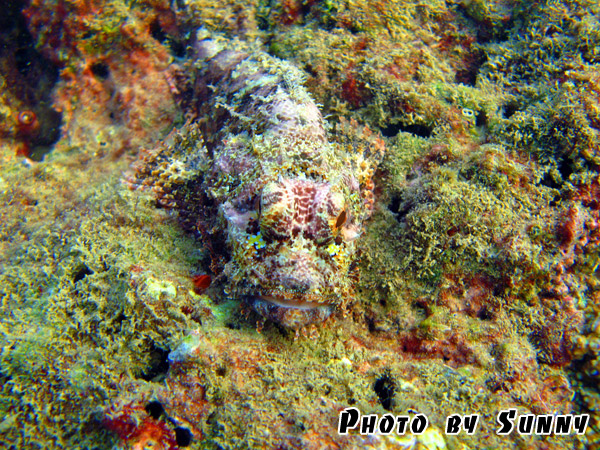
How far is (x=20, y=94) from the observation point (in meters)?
6.27

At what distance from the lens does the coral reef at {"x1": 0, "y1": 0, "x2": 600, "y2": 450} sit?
8.73 ft

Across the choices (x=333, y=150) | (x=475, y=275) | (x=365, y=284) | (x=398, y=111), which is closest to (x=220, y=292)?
(x=365, y=284)

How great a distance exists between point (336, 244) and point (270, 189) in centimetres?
79

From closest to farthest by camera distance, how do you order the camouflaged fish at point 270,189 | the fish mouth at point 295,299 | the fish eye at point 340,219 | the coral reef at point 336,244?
the coral reef at point 336,244, the fish mouth at point 295,299, the camouflaged fish at point 270,189, the fish eye at point 340,219

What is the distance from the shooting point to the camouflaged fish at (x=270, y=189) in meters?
2.92

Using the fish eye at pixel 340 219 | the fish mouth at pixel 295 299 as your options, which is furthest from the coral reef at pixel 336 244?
the fish mouth at pixel 295 299

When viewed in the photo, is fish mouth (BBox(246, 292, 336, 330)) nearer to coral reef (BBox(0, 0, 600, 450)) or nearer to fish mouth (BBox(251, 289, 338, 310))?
fish mouth (BBox(251, 289, 338, 310))

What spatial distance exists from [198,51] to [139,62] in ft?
3.84

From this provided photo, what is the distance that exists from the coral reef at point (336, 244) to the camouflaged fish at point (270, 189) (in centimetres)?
Result: 3

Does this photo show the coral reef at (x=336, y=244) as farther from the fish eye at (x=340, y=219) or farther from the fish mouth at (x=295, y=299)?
the fish mouth at (x=295, y=299)

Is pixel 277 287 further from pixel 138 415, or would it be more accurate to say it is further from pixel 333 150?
pixel 333 150

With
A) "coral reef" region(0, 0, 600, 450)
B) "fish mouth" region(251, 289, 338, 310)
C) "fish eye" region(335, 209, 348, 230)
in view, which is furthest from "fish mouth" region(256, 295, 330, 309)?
"fish eye" region(335, 209, 348, 230)

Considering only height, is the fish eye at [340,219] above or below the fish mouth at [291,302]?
above

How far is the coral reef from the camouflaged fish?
0.03 m
